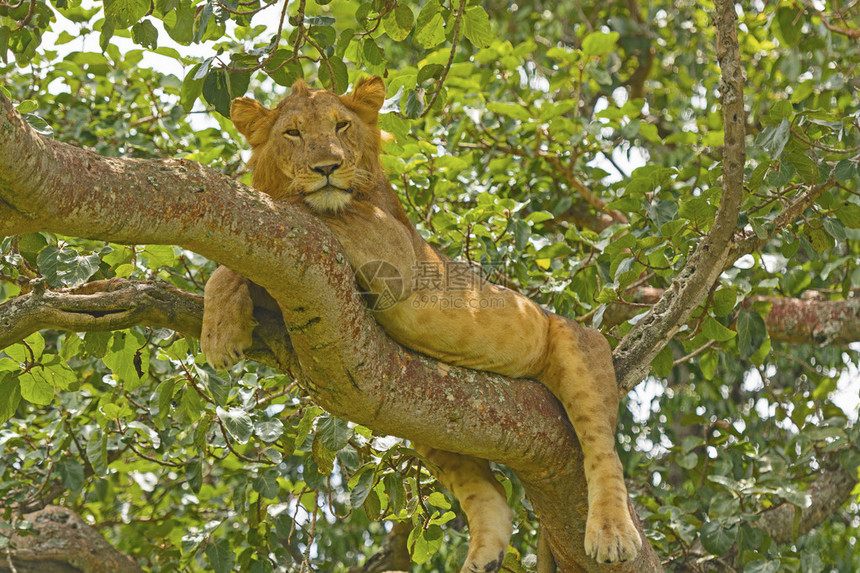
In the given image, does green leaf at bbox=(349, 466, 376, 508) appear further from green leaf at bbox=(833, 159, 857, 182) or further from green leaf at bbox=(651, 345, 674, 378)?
green leaf at bbox=(833, 159, 857, 182)

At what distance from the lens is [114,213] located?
8.14ft

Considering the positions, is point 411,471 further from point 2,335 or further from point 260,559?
point 2,335

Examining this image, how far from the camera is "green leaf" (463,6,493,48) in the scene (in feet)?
12.4

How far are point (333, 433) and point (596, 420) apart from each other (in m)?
1.16

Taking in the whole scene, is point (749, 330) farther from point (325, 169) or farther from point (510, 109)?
point (325, 169)

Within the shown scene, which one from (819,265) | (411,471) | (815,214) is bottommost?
(411,471)

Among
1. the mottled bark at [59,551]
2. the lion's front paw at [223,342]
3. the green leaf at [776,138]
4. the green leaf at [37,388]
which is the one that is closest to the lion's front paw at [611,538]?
the lion's front paw at [223,342]

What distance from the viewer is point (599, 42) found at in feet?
19.5

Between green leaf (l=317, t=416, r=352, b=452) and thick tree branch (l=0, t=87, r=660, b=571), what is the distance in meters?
0.49

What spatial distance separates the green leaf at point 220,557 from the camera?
4.54 meters

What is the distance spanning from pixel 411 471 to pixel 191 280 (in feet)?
6.39

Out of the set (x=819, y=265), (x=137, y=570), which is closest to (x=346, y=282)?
(x=137, y=570)

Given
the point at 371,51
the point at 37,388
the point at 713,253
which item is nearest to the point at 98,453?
the point at 37,388

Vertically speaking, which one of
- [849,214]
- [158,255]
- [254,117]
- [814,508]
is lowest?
[158,255]
